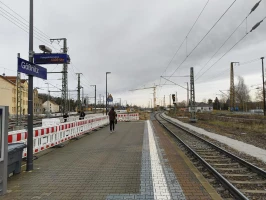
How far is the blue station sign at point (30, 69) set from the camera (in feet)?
21.9

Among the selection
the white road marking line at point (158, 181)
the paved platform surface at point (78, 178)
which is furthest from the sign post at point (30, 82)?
the white road marking line at point (158, 181)

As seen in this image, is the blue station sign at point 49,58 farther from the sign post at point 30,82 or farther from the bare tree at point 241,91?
the bare tree at point 241,91

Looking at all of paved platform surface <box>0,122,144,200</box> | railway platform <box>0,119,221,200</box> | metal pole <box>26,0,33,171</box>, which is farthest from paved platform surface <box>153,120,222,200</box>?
metal pole <box>26,0,33,171</box>

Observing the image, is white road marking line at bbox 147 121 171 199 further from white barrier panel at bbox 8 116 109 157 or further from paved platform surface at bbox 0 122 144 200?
white barrier panel at bbox 8 116 109 157

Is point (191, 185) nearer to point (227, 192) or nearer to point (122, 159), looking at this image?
point (227, 192)

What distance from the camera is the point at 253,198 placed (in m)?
5.21

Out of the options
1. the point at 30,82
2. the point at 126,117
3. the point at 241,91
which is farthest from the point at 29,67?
the point at 241,91

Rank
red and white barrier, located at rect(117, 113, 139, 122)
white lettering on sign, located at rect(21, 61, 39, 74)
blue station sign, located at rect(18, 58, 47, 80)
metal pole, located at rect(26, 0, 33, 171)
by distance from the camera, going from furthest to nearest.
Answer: red and white barrier, located at rect(117, 113, 139, 122)
metal pole, located at rect(26, 0, 33, 171)
white lettering on sign, located at rect(21, 61, 39, 74)
blue station sign, located at rect(18, 58, 47, 80)

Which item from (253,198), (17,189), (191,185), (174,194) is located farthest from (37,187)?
(253,198)

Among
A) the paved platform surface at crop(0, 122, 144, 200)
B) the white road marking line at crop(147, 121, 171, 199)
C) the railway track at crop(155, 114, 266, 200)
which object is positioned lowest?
the railway track at crop(155, 114, 266, 200)

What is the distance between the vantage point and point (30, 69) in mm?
7121

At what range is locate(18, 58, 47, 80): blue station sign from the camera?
21.9ft

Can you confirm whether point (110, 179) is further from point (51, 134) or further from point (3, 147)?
point (51, 134)

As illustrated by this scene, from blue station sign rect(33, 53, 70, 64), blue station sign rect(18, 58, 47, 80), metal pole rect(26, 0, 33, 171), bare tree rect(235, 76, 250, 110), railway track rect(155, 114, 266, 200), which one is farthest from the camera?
bare tree rect(235, 76, 250, 110)
